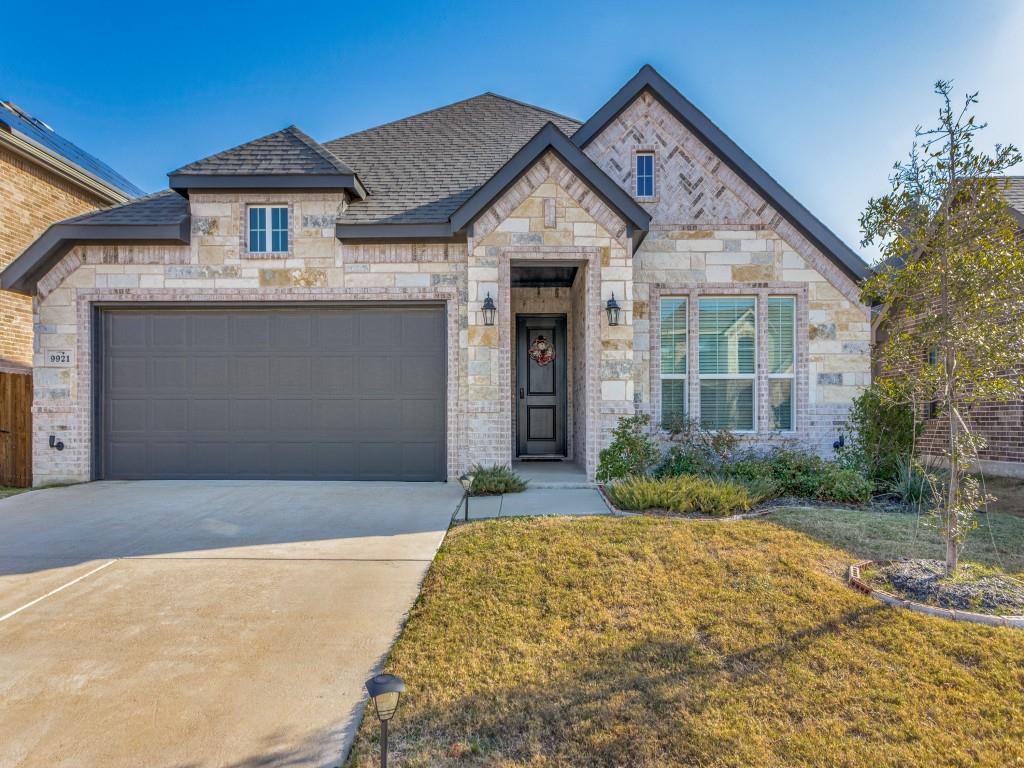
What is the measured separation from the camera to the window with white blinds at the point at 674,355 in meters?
8.02

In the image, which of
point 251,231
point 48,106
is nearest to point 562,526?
point 251,231

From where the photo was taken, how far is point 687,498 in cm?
580

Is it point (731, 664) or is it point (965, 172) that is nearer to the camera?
point (731, 664)

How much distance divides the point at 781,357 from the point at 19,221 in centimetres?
1324

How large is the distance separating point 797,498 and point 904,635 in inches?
149

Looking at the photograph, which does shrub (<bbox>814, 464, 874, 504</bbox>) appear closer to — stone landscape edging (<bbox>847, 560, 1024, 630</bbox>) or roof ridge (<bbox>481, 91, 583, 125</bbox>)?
stone landscape edging (<bbox>847, 560, 1024, 630</bbox>)

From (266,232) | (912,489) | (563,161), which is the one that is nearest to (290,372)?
(266,232)

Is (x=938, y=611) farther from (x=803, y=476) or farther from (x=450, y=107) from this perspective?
(x=450, y=107)

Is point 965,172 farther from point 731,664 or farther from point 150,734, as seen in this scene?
point 150,734

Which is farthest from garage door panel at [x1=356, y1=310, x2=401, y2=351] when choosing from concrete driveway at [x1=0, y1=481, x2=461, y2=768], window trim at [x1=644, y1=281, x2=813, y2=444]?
window trim at [x1=644, y1=281, x2=813, y2=444]

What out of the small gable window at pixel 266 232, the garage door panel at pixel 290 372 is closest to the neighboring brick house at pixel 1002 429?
the garage door panel at pixel 290 372

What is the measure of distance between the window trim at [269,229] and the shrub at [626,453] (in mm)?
5239

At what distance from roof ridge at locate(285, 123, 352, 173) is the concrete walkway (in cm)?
493

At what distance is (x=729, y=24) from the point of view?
851 centimetres
